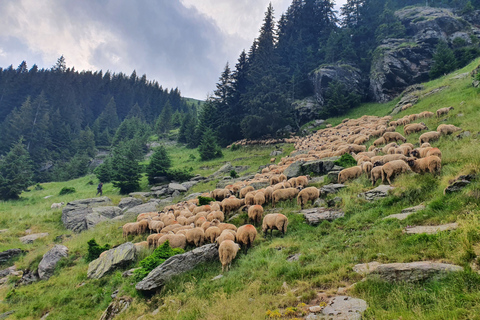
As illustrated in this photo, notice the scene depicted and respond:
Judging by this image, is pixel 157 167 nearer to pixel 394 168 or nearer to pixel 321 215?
pixel 321 215

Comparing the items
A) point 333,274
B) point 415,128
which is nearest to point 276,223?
point 333,274

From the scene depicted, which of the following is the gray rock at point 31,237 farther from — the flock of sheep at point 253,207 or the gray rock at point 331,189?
the gray rock at point 331,189

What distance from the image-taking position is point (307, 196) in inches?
471

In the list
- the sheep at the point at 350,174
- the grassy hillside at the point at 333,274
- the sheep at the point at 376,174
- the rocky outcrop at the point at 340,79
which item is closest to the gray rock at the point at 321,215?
the grassy hillside at the point at 333,274

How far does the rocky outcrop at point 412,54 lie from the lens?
141 ft

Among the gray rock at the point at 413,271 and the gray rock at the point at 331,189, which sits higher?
the gray rock at the point at 331,189

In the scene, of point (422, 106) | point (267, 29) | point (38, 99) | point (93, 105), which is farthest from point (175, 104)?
point (422, 106)

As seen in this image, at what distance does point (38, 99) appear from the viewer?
82.6 m

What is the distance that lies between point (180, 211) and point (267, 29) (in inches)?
2415

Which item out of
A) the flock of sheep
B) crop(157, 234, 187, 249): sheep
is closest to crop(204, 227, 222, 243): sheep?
the flock of sheep

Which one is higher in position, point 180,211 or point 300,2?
point 300,2

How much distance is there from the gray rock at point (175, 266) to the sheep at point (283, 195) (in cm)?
493

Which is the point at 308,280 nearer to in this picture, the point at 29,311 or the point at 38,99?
the point at 29,311

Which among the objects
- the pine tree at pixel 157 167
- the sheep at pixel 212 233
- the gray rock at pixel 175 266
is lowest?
the gray rock at pixel 175 266
